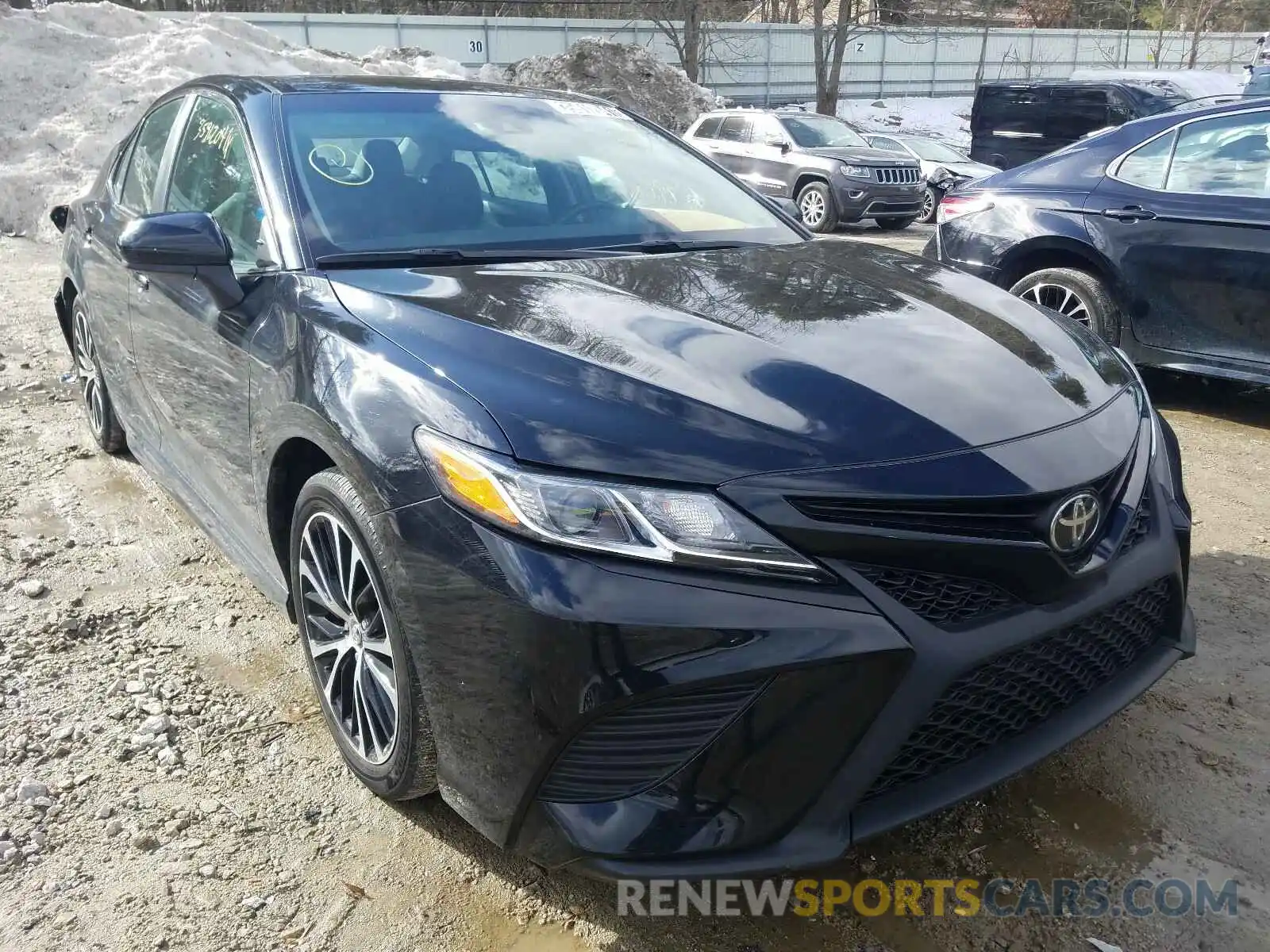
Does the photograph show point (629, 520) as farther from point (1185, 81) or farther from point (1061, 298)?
point (1185, 81)

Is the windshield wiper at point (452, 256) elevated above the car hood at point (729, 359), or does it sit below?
above

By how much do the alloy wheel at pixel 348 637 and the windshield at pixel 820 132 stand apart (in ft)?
42.2

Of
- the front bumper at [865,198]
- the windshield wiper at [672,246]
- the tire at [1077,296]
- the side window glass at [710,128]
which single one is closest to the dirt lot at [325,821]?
the windshield wiper at [672,246]

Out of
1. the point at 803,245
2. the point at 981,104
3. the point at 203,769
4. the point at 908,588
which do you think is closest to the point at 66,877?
the point at 203,769

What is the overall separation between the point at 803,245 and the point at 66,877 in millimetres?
2561

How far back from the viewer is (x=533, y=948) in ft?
6.44

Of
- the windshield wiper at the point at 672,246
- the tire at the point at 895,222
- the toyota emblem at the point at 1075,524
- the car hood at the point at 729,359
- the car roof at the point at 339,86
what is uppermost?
the car roof at the point at 339,86

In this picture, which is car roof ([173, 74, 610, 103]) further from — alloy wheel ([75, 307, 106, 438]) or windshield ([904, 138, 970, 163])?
windshield ([904, 138, 970, 163])

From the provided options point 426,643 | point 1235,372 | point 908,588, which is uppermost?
point 908,588

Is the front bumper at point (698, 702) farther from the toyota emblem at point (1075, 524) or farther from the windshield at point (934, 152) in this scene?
the windshield at point (934, 152)

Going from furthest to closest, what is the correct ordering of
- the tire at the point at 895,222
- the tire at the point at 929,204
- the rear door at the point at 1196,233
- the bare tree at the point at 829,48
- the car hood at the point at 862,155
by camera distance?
the bare tree at the point at 829,48 < the tire at the point at 929,204 < the tire at the point at 895,222 < the car hood at the point at 862,155 < the rear door at the point at 1196,233

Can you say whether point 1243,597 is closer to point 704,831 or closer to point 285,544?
point 704,831

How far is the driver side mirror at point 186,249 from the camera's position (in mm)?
2527

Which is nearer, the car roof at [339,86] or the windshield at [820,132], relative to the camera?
the car roof at [339,86]
